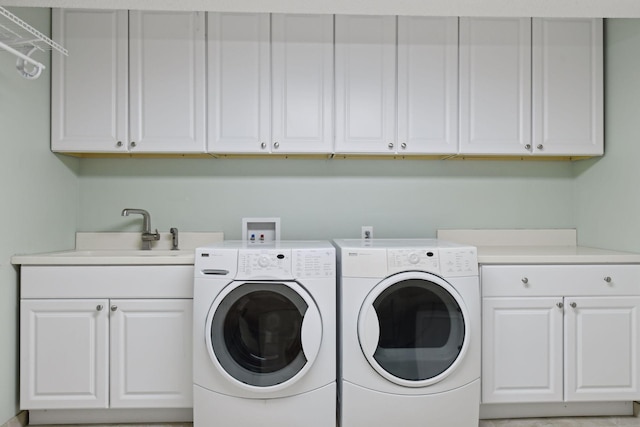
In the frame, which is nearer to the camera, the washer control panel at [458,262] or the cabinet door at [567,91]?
the washer control panel at [458,262]

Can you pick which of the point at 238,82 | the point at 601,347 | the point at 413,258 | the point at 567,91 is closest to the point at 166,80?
the point at 238,82

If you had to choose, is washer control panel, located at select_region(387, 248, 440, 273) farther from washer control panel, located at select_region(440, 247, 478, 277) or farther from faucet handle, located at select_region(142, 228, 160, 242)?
faucet handle, located at select_region(142, 228, 160, 242)

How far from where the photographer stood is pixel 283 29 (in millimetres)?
2377

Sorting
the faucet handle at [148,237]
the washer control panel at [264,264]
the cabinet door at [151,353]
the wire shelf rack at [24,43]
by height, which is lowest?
the cabinet door at [151,353]

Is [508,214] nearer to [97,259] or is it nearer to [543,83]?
[543,83]

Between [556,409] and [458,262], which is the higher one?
[458,262]

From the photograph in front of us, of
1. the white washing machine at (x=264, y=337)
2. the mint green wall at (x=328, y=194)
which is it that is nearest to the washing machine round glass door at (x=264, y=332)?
the white washing machine at (x=264, y=337)

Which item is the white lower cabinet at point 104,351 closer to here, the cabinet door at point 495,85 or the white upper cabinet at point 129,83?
the white upper cabinet at point 129,83

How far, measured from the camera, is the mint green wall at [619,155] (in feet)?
7.52

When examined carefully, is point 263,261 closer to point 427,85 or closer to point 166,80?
point 166,80

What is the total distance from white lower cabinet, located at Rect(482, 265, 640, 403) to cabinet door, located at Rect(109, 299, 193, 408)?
1.51m

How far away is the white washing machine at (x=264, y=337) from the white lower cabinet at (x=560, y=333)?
2.75ft

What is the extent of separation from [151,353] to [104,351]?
0.74 ft

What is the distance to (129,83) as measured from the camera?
2.35 meters
